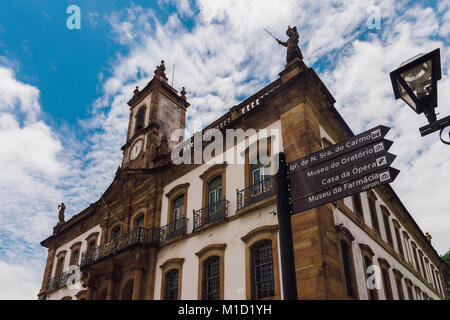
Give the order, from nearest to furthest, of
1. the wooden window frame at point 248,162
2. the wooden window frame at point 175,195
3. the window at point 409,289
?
the wooden window frame at point 248,162
the wooden window frame at point 175,195
the window at point 409,289

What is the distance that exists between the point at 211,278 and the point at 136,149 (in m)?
11.0

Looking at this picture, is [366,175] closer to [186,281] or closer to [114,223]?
[186,281]

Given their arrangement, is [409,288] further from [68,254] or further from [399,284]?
[68,254]

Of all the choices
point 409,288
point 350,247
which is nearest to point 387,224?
point 409,288

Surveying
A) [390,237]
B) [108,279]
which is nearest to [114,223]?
[108,279]

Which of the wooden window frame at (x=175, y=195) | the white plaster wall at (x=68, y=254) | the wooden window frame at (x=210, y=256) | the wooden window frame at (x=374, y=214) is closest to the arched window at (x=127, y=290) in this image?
the wooden window frame at (x=175, y=195)

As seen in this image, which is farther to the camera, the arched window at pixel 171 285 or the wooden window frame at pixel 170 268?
the arched window at pixel 171 285

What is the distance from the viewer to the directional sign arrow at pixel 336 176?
432 centimetres

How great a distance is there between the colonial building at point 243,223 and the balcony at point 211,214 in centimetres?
5

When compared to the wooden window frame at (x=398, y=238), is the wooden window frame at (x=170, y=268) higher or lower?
lower

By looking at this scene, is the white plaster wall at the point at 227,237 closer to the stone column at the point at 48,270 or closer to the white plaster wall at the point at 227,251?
the white plaster wall at the point at 227,251

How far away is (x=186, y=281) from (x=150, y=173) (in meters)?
6.54

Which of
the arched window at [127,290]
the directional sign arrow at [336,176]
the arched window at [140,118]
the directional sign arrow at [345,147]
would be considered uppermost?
the arched window at [140,118]

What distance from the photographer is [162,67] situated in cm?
2506
